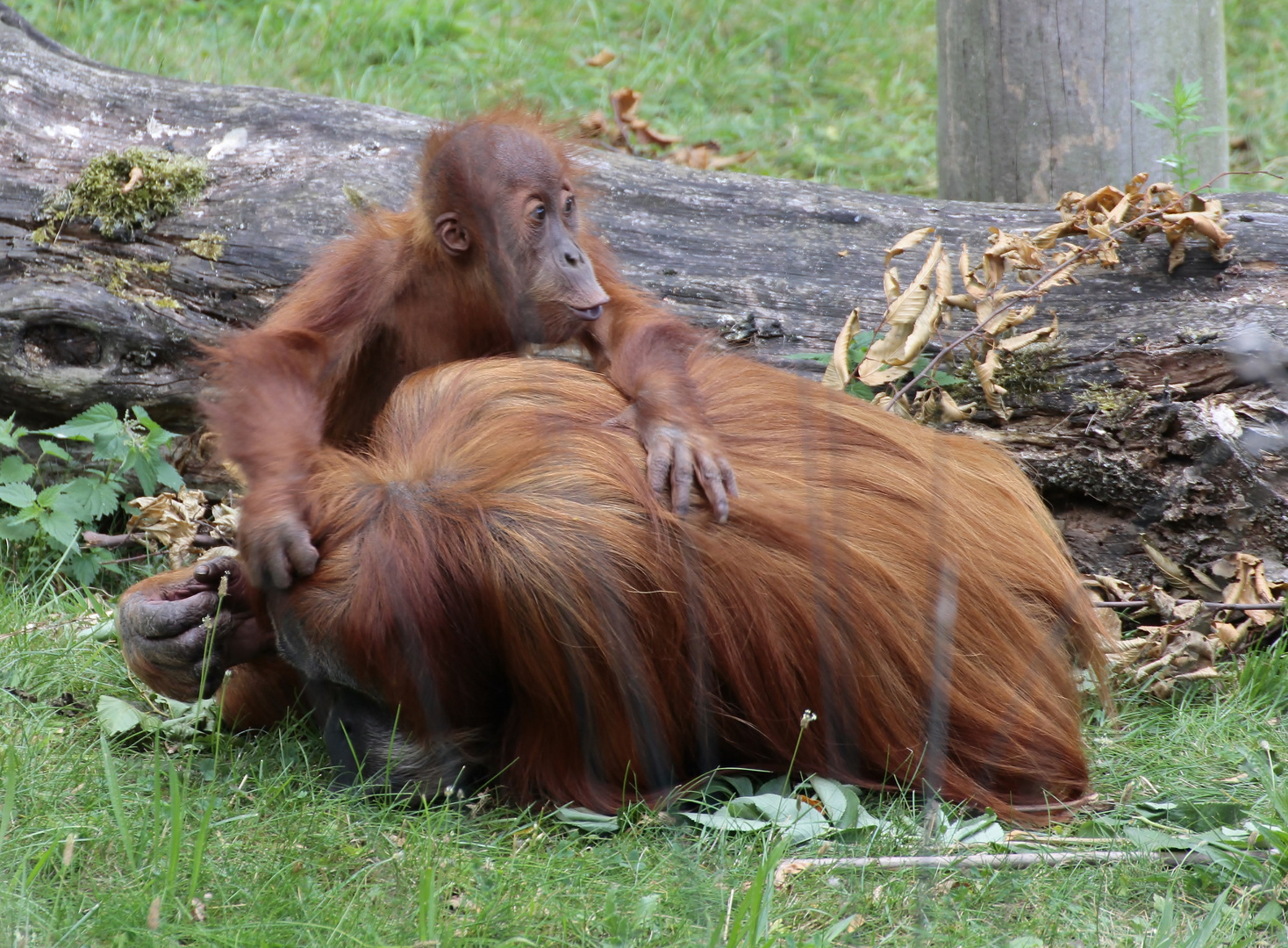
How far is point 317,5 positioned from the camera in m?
6.65

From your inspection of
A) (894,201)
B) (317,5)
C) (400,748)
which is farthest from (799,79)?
(400,748)

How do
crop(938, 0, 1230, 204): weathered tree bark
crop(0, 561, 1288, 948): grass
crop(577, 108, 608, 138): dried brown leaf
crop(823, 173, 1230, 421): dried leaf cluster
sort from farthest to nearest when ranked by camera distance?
1. crop(577, 108, 608, 138): dried brown leaf
2. crop(938, 0, 1230, 204): weathered tree bark
3. crop(823, 173, 1230, 421): dried leaf cluster
4. crop(0, 561, 1288, 948): grass

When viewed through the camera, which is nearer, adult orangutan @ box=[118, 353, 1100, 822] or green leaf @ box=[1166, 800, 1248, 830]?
adult orangutan @ box=[118, 353, 1100, 822]

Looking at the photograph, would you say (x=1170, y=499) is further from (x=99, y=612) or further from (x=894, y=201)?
(x=99, y=612)

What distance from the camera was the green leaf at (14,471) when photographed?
3734mm

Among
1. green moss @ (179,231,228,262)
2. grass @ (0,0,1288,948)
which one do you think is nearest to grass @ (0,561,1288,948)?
grass @ (0,0,1288,948)

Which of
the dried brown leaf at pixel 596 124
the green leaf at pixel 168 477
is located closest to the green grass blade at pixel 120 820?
the green leaf at pixel 168 477

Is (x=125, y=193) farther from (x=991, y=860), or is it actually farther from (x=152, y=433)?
(x=991, y=860)

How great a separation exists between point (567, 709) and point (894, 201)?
6.94 feet

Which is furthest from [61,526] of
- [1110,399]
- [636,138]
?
[636,138]

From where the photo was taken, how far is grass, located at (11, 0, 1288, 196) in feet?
20.3

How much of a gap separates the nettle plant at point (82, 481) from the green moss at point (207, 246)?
47 centimetres

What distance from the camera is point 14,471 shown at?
3740 millimetres

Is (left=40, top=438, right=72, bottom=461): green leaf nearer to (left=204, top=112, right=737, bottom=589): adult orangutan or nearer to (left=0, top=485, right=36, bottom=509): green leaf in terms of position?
(left=0, top=485, right=36, bottom=509): green leaf
